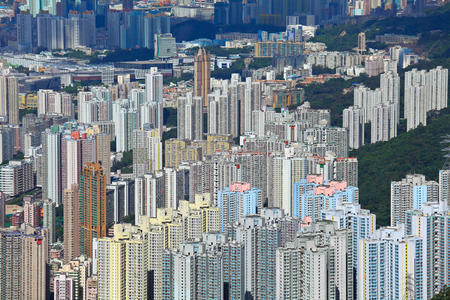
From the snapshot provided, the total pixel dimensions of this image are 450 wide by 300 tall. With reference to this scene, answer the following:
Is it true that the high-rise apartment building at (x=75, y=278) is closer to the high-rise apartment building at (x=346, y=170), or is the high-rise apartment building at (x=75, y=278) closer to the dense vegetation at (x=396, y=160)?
the dense vegetation at (x=396, y=160)

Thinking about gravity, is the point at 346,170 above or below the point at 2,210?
above

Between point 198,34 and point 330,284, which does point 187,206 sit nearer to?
point 330,284

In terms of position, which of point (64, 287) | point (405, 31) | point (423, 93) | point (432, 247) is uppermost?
point (405, 31)

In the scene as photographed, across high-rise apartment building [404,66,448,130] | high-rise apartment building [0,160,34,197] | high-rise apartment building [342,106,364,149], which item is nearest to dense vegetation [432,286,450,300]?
high-rise apartment building [342,106,364,149]

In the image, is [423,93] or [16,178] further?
[423,93]

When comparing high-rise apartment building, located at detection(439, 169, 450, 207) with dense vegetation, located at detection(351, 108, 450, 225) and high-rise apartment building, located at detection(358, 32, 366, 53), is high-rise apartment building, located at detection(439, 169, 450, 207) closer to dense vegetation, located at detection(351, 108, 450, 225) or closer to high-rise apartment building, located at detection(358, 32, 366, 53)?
dense vegetation, located at detection(351, 108, 450, 225)

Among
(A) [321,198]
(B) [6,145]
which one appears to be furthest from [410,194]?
(B) [6,145]

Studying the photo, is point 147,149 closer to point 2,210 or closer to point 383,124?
point 383,124
